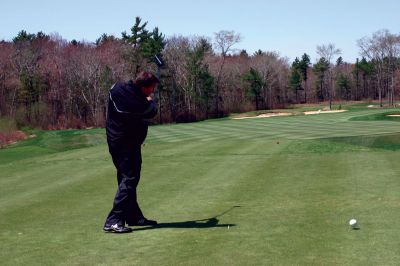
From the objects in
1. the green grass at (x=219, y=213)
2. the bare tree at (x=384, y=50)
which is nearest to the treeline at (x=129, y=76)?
the bare tree at (x=384, y=50)

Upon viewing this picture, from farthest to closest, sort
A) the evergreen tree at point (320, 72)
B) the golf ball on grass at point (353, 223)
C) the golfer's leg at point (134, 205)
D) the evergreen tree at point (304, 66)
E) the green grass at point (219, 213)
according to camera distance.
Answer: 1. the evergreen tree at point (304, 66)
2. the evergreen tree at point (320, 72)
3. the golfer's leg at point (134, 205)
4. the golf ball on grass at point (353, 223)
5. the green grass at point (219, 213)

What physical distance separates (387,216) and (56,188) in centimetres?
714

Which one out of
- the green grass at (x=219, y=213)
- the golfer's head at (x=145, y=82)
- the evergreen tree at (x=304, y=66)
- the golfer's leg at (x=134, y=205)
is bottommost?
the green grass at (x=219, y=213)

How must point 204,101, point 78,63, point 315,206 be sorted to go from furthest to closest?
1. point 204,101
2. point 78,63
3. point 315,206

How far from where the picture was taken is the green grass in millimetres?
5980

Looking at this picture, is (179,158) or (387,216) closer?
(387,216)

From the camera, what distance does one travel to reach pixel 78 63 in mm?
82438

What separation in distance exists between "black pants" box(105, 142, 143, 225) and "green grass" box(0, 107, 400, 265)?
0.28 meters

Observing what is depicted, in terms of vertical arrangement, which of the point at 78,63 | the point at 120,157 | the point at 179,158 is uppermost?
the point at 78,63

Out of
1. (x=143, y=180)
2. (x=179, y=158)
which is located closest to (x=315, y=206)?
(x=143, y=180)

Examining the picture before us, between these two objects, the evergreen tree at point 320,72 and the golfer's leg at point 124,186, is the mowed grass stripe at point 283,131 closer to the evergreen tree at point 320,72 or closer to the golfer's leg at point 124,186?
the golfer's leg at point 124,186

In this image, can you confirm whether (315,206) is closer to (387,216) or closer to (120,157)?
(387,216)

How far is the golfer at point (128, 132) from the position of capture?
7.47 meters

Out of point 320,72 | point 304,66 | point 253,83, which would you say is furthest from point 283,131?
point 304,66
